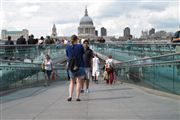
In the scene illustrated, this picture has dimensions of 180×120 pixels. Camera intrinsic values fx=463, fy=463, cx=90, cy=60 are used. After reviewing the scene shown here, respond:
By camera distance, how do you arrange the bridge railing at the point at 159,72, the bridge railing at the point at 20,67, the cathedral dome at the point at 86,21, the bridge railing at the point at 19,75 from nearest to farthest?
the bridge railing at the point at 159,72
the bridge railing at the point at 19,75
the bridge railing at the point at 20,67
the cathedral dome at the point at 86,21

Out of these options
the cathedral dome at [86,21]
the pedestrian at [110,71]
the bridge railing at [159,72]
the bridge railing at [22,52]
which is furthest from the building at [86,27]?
the bridge railing at [159,72]

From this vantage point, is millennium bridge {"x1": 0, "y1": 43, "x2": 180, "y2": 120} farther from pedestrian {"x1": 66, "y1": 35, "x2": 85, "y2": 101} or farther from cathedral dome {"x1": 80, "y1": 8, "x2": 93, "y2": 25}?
cathedral dome {"x1": 80, "y1": 8, "x2": 93, "y2": 25}

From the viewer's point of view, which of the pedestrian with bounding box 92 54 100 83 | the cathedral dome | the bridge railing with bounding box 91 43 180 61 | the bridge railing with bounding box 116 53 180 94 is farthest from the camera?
the cathedral dome

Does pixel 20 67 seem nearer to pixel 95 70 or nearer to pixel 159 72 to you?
pixel 95 70

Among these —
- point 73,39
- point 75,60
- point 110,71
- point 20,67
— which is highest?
point 73,39

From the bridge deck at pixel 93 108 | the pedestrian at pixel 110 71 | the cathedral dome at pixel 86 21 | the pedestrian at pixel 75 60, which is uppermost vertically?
the cathedral dome at pixel 86 21

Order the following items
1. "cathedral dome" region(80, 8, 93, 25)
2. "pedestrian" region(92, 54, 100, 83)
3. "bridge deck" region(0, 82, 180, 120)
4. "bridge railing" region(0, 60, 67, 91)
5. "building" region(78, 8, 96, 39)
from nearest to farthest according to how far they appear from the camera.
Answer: "bridge deck" region(0, 82, 180, 120)
"bridge railing" region(0, 60, 67, 91)
"pedestrian" region(92, 54, 100, 83)
"building" region(78, 8, 96, 39)
"cathedral dome" region(80, 8, 93, 25)

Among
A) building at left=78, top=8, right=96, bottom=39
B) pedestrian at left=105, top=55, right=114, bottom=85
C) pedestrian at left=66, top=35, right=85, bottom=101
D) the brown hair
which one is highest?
building at left=78, top=8, right=96, bottom=39

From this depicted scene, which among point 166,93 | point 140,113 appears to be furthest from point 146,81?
point 140,113

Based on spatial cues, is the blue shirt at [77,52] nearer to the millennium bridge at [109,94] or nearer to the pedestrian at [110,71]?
the millennium bridge at [109,94]

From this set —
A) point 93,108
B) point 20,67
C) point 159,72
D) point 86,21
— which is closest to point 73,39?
point 93,108

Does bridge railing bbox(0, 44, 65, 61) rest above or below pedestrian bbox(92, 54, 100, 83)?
above

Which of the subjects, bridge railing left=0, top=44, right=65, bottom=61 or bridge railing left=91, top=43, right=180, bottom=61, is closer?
bridge railing left=91, top=43, right=180, bottom=61

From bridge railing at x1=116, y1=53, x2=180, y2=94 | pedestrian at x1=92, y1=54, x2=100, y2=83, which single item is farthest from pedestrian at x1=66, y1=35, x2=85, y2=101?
pedestrian at x1=92, y1=54, x2=100, y2=83
